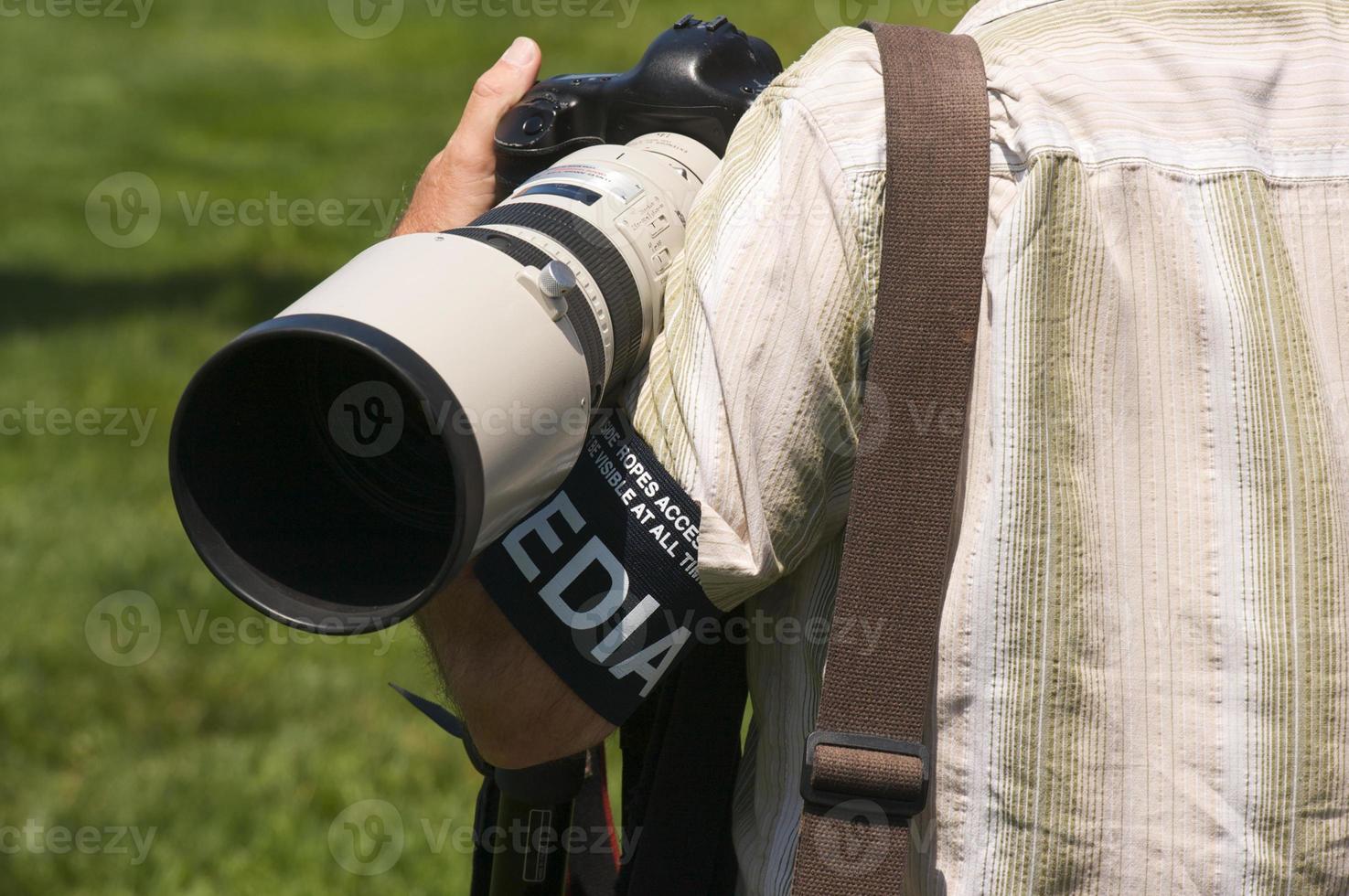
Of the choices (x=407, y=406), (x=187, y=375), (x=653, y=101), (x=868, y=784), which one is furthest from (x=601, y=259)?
(x=187, y=375)

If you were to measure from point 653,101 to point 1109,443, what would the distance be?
1.74 ft

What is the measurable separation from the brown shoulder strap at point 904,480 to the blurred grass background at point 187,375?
1.58 m

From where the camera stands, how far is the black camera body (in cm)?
122

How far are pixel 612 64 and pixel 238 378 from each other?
18.5 ft

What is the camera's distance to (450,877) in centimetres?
237

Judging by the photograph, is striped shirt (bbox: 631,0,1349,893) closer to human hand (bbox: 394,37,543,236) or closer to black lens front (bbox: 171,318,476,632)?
black lens front (bbox: 171,318,476,632)

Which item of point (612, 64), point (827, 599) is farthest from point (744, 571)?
point (612, 64)

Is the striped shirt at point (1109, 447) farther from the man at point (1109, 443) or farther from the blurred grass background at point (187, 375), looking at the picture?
the blurred grass background at point (187, 375)

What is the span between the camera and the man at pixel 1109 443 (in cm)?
92

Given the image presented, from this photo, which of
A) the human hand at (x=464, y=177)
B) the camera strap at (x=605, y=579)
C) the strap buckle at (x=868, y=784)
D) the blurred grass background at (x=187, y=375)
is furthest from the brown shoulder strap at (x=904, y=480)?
the blurred grass background at (x=187, y=375)

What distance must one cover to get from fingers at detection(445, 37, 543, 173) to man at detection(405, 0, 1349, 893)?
425 millimetres

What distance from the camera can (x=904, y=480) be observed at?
0.93m

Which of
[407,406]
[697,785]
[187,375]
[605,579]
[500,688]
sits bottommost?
[187,375]

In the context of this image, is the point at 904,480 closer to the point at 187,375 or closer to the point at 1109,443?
the point at 1109,443
